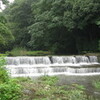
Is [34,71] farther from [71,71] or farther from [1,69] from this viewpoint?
[1,69]

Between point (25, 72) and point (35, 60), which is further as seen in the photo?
point (35, 60)

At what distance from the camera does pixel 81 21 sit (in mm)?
20656

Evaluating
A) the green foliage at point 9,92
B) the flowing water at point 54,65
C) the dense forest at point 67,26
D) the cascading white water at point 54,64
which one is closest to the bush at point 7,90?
the green foliage at point 9,92

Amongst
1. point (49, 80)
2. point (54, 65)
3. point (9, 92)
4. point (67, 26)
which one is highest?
point (67, 26)

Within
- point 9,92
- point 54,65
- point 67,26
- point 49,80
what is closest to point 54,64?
point 54,65

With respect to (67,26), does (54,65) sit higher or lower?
lower

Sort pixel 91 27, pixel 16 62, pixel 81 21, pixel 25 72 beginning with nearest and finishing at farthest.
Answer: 1. pixel 25 72
2. pixel 16 62
3. pixel 81 21
4. pixel 91 27

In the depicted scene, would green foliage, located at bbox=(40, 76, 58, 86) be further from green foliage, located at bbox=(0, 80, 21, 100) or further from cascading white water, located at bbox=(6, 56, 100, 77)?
cascading white water, located at bbox=(6, 56, 100, 77)

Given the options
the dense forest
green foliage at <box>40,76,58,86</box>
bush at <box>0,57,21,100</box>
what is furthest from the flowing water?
bush at <box>0,57,21,100</box>

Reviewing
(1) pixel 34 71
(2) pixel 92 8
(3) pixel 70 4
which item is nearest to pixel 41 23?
(3) pixel 70 4

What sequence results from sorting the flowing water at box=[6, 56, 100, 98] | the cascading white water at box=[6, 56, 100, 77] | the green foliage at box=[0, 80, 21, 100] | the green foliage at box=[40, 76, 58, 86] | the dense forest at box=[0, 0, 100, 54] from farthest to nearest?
1. the dense forest at box=[0, 0, 100, 54]
2. the cascading white water at box=[6, 56, 100, 77]
3. the flowing water at box=[6, 56, 100, 98]
4. the green foliage at box=[40, 76, 58, 86]
5. the green foliage at box=[0, 80, 21, 100]

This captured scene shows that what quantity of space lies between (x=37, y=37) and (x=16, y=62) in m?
9.92

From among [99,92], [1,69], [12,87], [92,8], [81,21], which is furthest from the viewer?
[81,21]

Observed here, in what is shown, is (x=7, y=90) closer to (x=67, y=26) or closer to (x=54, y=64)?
(x=54, y=64)
